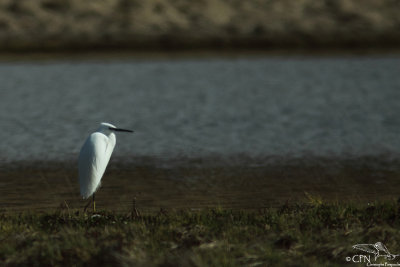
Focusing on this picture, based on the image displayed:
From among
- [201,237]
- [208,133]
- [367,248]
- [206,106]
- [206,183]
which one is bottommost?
[367,248]

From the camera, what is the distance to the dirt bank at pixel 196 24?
2969cm

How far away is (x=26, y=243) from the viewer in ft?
19.4

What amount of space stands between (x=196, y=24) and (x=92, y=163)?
23.6m

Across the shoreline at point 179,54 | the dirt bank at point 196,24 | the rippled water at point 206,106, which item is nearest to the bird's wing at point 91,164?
the rippled water at point 206,106

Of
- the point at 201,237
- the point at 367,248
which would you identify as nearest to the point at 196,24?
the point at 201,237

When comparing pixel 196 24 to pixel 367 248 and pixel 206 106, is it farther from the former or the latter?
pixel 367 248

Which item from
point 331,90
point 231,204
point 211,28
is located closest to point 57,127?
point 231,204

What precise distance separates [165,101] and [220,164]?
27.8ft

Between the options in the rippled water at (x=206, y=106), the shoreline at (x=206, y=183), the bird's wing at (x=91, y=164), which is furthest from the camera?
the rippled water at (x=206, y=106)

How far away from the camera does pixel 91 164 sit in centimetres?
775

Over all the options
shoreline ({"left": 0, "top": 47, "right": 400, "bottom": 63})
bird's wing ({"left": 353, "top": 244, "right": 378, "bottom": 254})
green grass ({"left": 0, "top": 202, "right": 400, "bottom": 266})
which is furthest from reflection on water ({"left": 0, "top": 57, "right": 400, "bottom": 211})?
bird's wing ({"left": 353, "top": 244, "right": 378, "bottom": 254})

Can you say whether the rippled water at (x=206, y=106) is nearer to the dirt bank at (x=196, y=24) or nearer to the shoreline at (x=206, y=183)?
the shoreline at (x=206, y=183)

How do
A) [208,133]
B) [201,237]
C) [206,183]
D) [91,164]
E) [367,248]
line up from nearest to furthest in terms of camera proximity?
[367,248]
[201,237]
[91,164]
[206,183]
[208,133]

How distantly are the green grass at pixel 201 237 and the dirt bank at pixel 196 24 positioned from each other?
22897 millimetres
